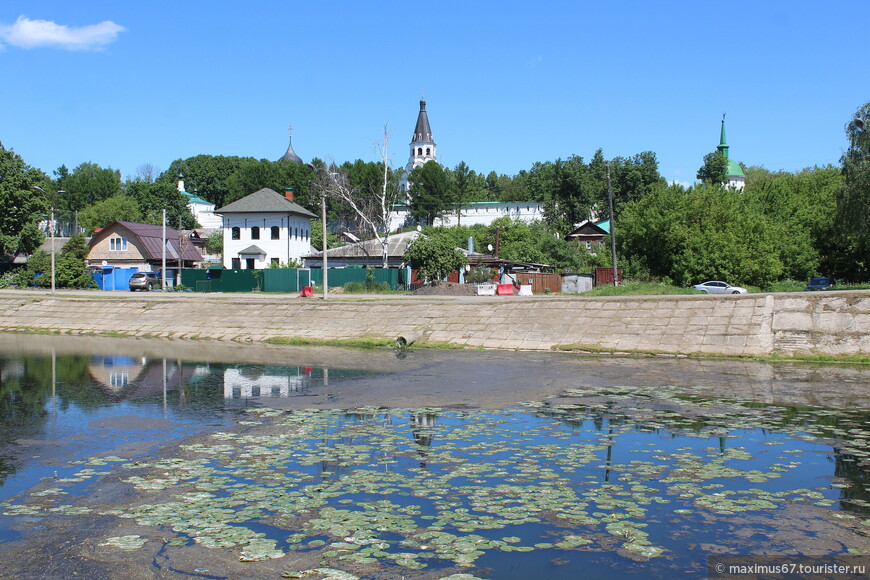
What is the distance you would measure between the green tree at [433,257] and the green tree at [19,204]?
1289 inches

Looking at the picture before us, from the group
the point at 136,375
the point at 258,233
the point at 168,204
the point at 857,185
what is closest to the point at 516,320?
the point at 136,375

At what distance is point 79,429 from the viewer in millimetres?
13680

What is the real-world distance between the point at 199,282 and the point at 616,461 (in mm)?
48869

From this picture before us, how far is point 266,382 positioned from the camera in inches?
778

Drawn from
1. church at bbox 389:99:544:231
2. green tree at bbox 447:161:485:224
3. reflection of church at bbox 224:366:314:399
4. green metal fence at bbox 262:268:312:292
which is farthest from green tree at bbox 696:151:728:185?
reflection of church at bbox 224:366:314:399

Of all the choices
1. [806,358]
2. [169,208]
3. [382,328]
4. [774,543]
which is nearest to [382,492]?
[774,543]

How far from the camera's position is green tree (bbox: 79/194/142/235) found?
4178 inches

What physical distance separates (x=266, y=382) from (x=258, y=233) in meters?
53.1

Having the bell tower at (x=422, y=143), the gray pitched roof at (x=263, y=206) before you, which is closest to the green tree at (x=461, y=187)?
the bell tower at (x=422, y=143)

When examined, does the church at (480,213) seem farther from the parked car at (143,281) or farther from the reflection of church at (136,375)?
the reflection of church at (136,375)

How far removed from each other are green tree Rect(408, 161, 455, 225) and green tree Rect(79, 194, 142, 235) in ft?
132

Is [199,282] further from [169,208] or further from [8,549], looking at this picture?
[169,208]

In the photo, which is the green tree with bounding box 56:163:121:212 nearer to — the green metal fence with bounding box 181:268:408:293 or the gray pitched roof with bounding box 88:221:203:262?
the gray pitched roof with bounding box 88:221:203:262

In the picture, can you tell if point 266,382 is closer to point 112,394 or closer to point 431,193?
point 112,394
